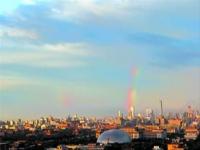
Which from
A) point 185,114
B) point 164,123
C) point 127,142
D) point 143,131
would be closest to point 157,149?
point 127,142

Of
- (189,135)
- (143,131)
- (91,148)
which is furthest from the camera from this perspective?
(143,131)

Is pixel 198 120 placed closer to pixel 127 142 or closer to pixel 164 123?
pixel 164 123

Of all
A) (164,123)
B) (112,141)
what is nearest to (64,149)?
(112,141)

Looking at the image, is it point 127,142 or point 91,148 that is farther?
point 127,142

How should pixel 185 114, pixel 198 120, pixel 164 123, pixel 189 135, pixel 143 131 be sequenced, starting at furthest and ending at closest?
pixel 185 114 < pixel 198 120 < pixel 164 123 < pixel 143 131 < pixel 189 135

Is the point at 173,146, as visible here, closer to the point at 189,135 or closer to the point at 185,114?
the point at 189,135

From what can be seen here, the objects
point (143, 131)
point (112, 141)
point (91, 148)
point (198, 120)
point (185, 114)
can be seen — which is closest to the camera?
point (91, 148)

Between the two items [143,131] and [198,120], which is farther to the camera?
[198,120]

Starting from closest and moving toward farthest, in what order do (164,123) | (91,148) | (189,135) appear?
1. (91,148)
2. (189,135)
3. (164,123)
